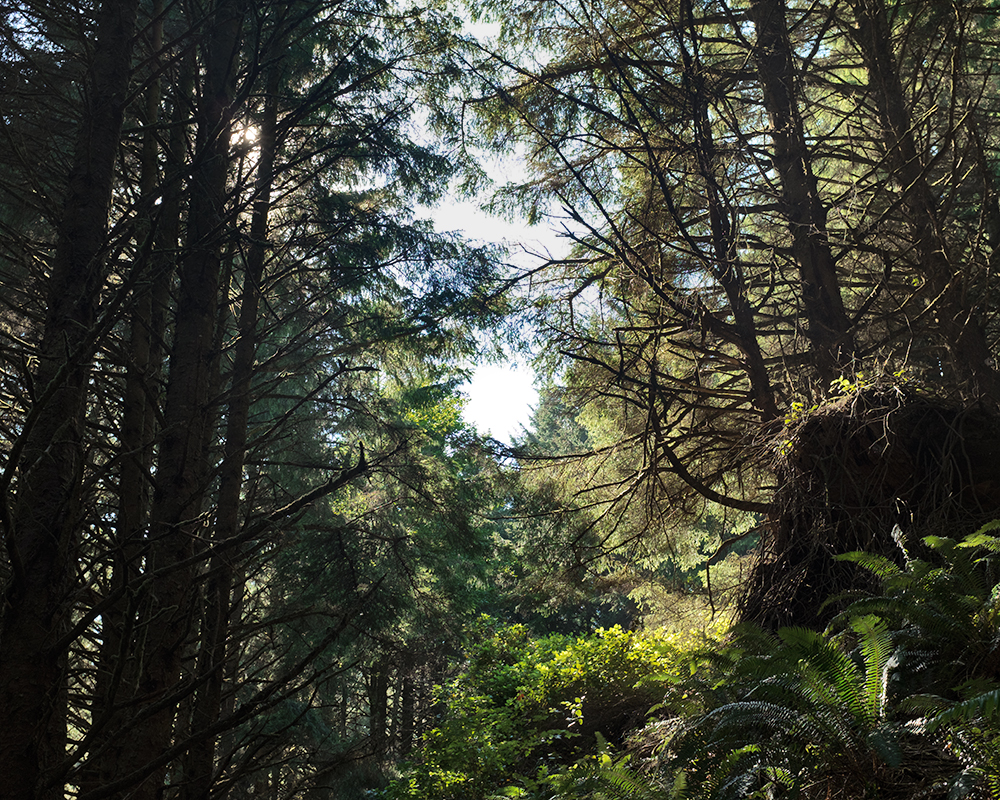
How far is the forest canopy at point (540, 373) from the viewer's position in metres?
2.00

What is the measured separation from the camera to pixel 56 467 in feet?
5.65

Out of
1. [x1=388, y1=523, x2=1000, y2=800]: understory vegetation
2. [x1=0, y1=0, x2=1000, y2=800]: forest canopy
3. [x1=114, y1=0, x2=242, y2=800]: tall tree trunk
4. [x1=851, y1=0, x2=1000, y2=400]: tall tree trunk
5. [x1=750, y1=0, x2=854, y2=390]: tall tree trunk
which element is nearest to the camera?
[x1=0, y1=0, x2=1000, y2=800]: forest canopy

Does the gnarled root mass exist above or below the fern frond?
above

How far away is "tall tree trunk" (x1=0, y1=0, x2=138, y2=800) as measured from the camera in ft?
4.83

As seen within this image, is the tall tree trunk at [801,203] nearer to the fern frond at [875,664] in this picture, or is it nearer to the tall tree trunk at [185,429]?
the fern frond at [875,664]

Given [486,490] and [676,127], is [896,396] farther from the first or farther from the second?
[486,490]

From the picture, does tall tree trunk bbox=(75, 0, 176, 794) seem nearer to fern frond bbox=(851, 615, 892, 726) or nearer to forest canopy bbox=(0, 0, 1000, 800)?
forest canopy bbox=(0, 0, 1000, 800)

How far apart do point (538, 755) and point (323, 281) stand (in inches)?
229

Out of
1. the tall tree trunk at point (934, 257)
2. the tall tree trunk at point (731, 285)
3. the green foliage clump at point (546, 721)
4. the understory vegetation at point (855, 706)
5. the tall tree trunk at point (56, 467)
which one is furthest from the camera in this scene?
the green foliage clump at point (546, 721)

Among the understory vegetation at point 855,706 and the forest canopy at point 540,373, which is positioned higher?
the forest canopy at point 540,373

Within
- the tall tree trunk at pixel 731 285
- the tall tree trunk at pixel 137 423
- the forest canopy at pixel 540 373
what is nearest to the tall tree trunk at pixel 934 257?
the forest canopy at pixel 540 373

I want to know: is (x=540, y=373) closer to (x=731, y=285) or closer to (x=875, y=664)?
(x=731, y=285)

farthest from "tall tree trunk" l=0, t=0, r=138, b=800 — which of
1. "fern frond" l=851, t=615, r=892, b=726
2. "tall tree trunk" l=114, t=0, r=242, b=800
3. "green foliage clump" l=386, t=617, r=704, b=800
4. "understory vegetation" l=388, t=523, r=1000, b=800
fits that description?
"green foliage clump" l=386, t=617, r=704, b=800

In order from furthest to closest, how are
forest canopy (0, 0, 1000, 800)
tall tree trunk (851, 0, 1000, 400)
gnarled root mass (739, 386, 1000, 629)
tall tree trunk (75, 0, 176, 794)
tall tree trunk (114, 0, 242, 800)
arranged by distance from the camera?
1. tall tree trunk (851, 0, 1000, 400)
2. gnarled root mass (739, 386, 1000, 629)
3. tall tree trunk (114, 0, 242, 800)
4. tall tree trunk (75, 0, 176, 794)
5. forest canopy (0, 0, 1000, 800)
